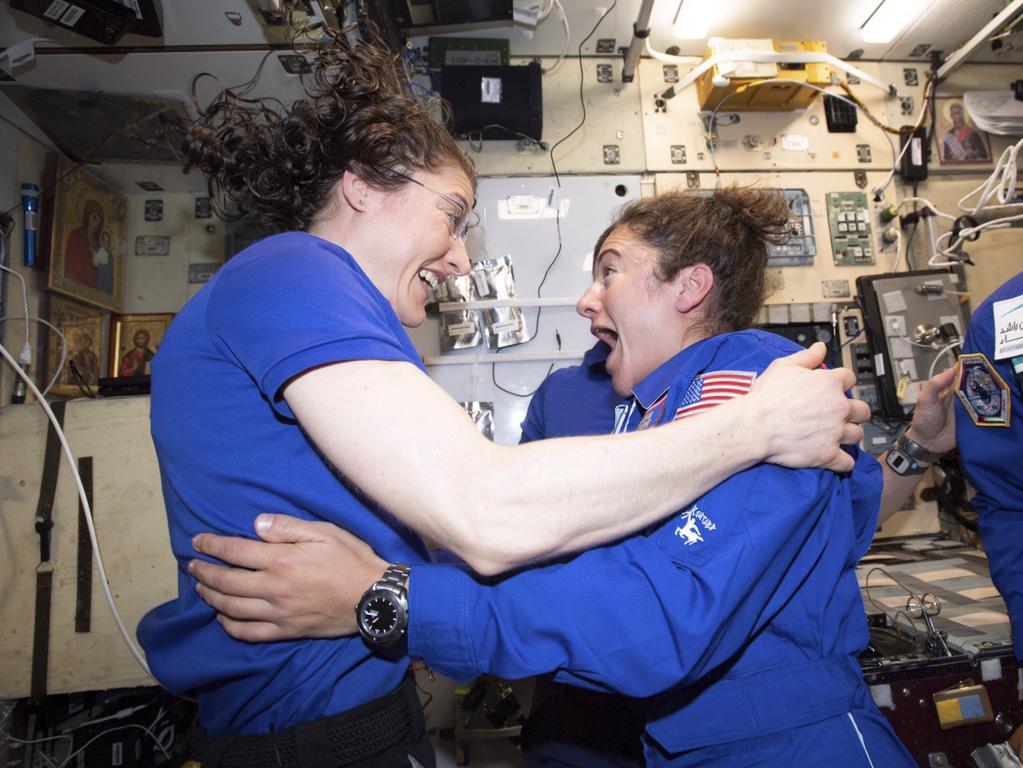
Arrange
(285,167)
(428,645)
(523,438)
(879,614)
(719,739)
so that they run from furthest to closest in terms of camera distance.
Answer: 1. (523,438)
2. (879,614)
3. (285,167)
4. (719,739)
5. (428,645)

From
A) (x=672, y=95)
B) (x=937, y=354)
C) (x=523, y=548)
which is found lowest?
(x=523, y=548)

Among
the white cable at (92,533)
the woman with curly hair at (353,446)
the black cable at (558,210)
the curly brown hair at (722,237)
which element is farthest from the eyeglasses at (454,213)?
the white cable at (92,533)

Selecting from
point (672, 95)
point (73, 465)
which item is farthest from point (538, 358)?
point (73, 465)

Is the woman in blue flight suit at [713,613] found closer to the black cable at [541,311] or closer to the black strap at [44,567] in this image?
the black cable at [541,311]

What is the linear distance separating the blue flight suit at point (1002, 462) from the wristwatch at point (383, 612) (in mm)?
1780

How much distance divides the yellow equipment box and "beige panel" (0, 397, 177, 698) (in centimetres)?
339

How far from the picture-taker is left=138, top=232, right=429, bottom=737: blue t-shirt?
2.85ft

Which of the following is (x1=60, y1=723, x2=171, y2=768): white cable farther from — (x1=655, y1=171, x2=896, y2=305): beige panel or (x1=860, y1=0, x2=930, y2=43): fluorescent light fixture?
(x1=860, y1=0, x2=930, y2=43): fluorescent light fixture

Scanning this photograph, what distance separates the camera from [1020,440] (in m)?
1.62

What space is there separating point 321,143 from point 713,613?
1298mm

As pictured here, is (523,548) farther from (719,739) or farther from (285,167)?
(285,167)

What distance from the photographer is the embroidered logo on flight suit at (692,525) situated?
96cm

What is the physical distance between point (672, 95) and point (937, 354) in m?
2.15

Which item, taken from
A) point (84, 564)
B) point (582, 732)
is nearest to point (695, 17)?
point (582, 732)
